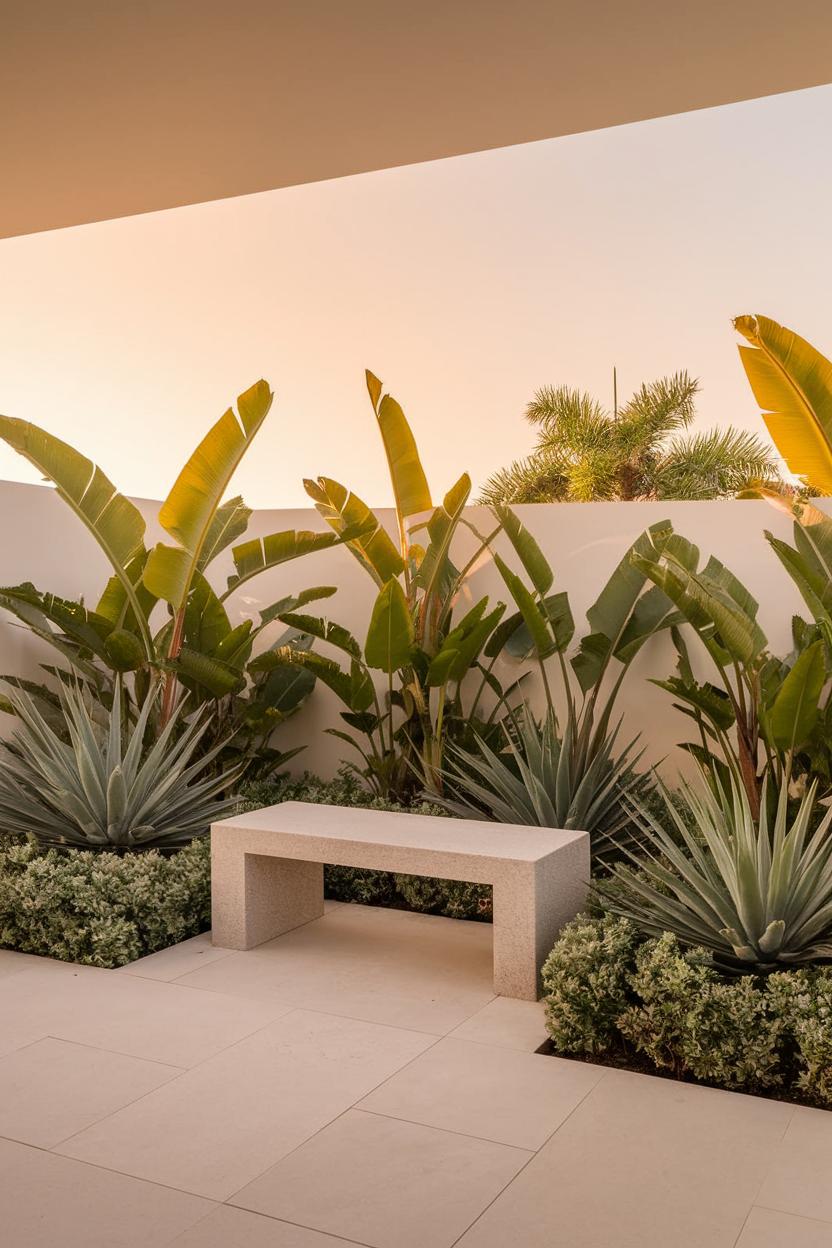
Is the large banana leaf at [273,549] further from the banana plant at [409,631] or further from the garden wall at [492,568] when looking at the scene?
the garden wall at [492,568]

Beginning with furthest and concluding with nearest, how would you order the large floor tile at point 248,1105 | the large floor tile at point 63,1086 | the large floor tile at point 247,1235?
the large floor tile at point 63,1086 < the large floor tile at point 248,1105 < the large floor tile at point 247,1235

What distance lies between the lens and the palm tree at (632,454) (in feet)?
54.0

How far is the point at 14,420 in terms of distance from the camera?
4.99 meters

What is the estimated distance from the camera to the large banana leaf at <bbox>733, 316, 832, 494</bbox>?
4.32 metres

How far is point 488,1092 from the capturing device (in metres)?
3.09

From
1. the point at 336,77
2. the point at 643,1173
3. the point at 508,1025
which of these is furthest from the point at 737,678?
the point at 336,77

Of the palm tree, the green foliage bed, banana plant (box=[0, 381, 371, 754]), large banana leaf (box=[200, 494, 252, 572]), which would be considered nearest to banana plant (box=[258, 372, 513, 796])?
banana plant (box=[0, 381, 371, 754])

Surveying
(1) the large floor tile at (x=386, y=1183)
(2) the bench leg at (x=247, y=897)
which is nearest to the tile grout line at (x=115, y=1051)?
(1) the large floor tile at (x=386, y=1183)

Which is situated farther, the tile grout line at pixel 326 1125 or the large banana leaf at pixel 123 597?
the large banana leaf at pixel 123 597

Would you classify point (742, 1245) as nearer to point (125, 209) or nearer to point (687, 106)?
point (687, 106)

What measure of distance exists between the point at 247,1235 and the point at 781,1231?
1.20 metres

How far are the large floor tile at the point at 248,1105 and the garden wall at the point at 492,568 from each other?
267 centimetres

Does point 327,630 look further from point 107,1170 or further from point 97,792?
point 107,1170

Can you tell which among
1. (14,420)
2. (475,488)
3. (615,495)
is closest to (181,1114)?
(14,420)
